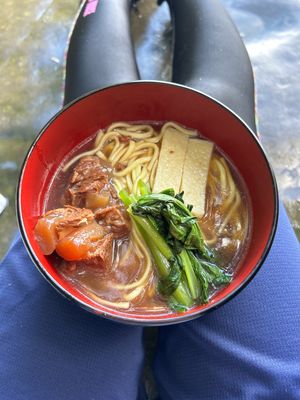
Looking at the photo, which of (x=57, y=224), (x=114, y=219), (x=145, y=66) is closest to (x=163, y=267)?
(x=114, y=219)

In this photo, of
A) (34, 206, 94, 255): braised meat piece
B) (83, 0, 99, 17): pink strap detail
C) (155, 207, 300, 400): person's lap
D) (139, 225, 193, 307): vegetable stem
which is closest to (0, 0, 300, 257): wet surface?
(83, 0, 99, 17): pink strap detail

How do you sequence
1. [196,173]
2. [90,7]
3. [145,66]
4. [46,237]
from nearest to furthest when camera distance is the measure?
[46,237], [196,173], [90,7], [145,66]

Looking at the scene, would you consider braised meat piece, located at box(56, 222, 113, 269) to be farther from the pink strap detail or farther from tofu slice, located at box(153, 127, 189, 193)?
the pink strap detail

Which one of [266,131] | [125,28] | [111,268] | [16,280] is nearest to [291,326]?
[111,268]

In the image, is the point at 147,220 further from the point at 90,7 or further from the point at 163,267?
the point at 90,7

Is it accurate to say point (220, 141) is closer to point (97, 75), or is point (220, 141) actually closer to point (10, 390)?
point (97, 75)

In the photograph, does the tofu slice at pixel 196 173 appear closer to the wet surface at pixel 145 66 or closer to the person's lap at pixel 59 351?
the person's lap at pixel 59 351

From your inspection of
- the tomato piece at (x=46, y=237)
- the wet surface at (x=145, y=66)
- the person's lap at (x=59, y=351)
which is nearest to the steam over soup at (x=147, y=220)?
the tomato piece at (x=46, y=237)
